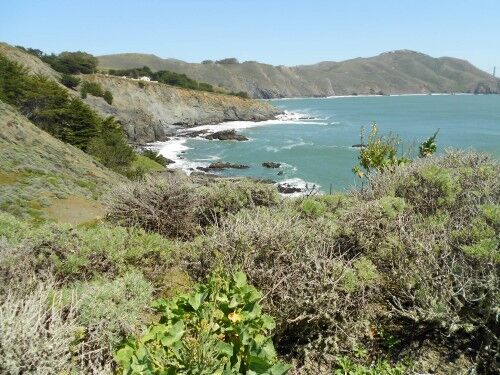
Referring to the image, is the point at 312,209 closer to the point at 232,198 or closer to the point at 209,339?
the point at 232,198

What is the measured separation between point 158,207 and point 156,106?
82.9 metres

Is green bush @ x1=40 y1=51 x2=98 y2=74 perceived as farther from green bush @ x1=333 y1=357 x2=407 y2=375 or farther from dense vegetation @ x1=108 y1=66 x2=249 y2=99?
green bush @ x1=333 y1=357 x2=407 y2=375

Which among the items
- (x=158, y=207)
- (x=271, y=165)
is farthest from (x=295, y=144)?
(x=158, y=207)

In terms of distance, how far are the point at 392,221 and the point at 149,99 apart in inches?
3424

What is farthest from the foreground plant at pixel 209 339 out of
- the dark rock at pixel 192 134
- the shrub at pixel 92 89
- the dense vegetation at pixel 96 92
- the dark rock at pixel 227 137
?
the dense vegetation at pixel 96 92

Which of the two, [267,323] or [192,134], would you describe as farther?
[192,134]

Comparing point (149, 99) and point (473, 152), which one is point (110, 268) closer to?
point (473, 152)

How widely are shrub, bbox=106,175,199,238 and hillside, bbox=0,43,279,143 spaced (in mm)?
Answer: 58298

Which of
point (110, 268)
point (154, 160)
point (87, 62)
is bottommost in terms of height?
point (154, 160)

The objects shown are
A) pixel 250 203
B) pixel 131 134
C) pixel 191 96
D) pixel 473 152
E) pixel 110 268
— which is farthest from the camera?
pixel 191 96

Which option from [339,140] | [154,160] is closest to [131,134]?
[154,160]

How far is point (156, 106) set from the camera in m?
88.5

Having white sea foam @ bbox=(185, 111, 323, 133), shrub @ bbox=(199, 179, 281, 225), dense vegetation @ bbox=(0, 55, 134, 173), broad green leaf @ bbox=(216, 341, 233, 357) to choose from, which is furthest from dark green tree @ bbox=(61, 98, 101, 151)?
broad green leaf @ bbox=(216, 341, 233, 357)

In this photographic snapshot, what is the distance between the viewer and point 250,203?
32.3 feet
